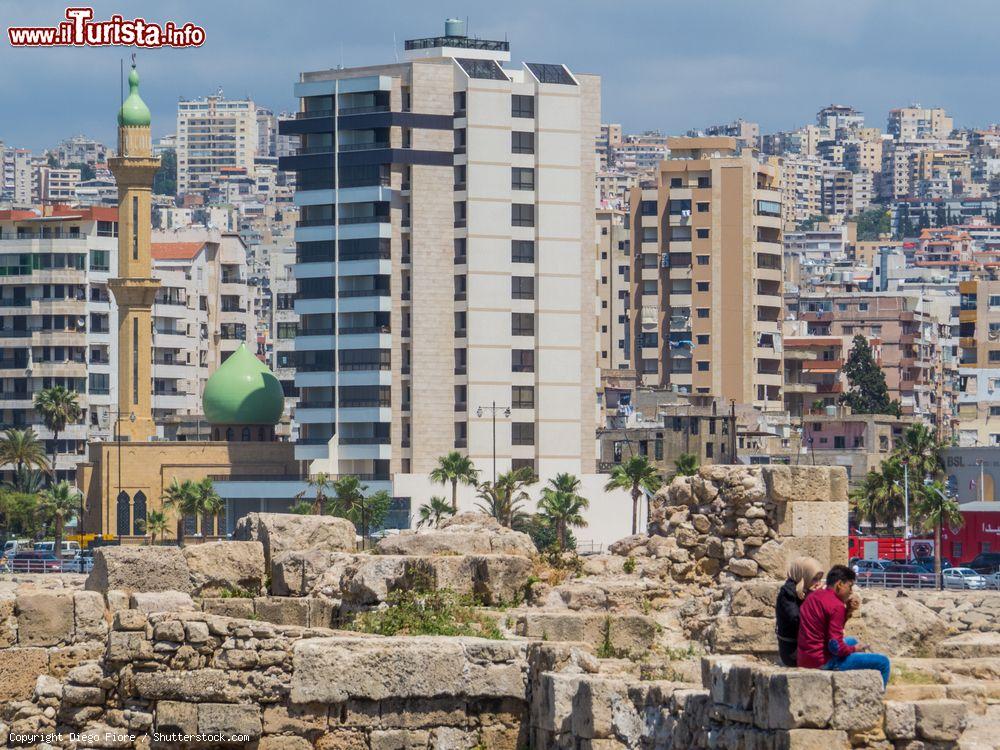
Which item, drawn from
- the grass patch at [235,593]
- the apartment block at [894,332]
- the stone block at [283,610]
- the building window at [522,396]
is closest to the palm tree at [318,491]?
the building window at [522,396]

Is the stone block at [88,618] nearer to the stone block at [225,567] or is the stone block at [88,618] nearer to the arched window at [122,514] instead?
the stone block at [225,567]

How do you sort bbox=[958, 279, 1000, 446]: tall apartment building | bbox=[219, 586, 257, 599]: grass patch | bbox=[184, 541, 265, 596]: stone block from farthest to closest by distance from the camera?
bbox=[958, 279, 1000, 446]: tall apartment building → bbox=[219, 586, 257, 599]: grass patch → bbox=[184, 541, 265, 596]: stone block

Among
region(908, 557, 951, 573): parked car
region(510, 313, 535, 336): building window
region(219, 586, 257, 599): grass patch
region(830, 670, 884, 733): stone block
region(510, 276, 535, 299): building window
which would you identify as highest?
region(510, 276, 535, 299): building window

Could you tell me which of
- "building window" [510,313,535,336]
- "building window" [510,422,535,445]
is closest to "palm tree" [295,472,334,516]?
"building window" [510,422,535,445]

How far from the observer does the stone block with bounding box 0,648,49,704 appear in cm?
1523

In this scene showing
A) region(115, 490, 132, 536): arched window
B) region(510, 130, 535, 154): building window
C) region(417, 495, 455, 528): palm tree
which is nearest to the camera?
region(417, 495, 455, 528): palm tree

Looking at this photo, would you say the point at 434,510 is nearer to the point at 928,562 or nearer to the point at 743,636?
the point at 928,562

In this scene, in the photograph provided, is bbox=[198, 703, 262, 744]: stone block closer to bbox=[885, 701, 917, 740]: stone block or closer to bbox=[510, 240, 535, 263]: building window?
bbox=[885, 701, 917, 740]: stone block

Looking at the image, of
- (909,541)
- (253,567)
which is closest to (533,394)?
(909,541)

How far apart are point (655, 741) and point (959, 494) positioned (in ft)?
323

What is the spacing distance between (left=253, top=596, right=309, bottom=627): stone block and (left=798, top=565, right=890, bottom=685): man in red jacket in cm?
739

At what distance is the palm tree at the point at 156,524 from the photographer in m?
101

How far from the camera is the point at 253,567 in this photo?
63.9 ft

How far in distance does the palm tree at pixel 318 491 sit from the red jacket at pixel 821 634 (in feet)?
282
